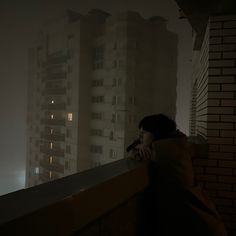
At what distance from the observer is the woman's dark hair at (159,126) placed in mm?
2242

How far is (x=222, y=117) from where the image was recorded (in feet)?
11.4

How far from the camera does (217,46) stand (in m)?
3.51

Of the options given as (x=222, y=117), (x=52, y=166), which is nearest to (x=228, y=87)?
(x=222, y=117)

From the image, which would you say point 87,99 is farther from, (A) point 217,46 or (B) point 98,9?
(A) point 217,46

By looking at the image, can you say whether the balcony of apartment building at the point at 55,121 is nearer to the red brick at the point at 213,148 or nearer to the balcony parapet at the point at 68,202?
the red brick at the point at 213,148

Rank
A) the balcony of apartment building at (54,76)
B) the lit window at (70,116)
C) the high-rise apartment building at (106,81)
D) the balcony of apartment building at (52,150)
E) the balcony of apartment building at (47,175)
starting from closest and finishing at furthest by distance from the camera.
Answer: the high-rise apartment building at (106,81) → the lit window at (70,116) → the balcony of apartment building at (54,76) → the balcony of apartment building at (52,150) → the balcony of apartment building at (47,175)

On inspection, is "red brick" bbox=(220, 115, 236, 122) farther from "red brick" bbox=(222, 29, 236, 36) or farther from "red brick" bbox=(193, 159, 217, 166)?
"red brick" bbox=(222, 29, 236, 36)

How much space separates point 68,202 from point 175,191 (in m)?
0.99

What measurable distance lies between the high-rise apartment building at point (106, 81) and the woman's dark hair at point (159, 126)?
3458 centimetres

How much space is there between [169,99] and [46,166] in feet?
70.7

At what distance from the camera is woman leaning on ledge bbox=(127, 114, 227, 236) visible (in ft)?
6.57

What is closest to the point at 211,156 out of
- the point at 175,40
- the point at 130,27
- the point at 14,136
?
the point at 130,27

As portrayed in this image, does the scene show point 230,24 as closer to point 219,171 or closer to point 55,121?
point 219,171

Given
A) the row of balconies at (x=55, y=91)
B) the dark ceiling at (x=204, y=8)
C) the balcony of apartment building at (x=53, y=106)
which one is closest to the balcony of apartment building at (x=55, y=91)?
the row of balconies at (x=55, y=91)
